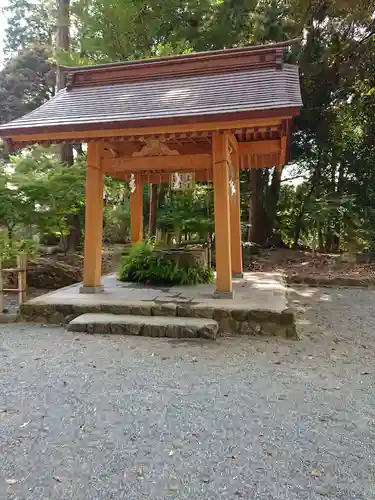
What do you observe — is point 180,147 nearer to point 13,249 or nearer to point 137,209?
point 137,209

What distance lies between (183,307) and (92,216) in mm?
2072

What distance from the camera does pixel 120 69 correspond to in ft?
22.0

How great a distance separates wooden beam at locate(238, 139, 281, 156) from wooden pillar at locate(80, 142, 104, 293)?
104 inches

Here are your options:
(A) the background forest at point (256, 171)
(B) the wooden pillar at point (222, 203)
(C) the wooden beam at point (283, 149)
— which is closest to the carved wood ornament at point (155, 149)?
Answer: (B) the wooden pillar at point (222, 203)

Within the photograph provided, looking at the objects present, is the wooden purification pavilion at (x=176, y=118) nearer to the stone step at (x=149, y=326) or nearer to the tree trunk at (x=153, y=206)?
the stone step at (x=149, y=326)

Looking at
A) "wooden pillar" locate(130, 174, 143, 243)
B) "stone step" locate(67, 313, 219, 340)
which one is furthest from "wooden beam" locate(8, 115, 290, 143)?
"wooden pillar" locate(130, 174, 143, 243)

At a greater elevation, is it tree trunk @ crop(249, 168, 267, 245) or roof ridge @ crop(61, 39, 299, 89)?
roof ridge @ crop(61, 39, 299, 89)

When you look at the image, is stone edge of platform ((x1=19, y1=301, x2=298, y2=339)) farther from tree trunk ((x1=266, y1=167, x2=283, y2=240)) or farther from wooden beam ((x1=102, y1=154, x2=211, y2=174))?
tree trunk ((x1=266, y1=167, x2=283, y2=240))

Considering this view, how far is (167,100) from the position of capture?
564 cm

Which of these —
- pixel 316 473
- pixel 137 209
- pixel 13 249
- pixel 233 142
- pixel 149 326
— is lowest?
pixel 316 473

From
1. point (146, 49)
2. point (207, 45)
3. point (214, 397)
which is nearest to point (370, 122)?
point (207, 45)

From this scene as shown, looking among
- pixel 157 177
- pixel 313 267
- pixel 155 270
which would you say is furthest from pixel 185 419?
pixel 313 267

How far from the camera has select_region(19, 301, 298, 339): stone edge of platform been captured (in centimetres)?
475

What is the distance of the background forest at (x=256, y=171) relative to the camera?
29.1ft
